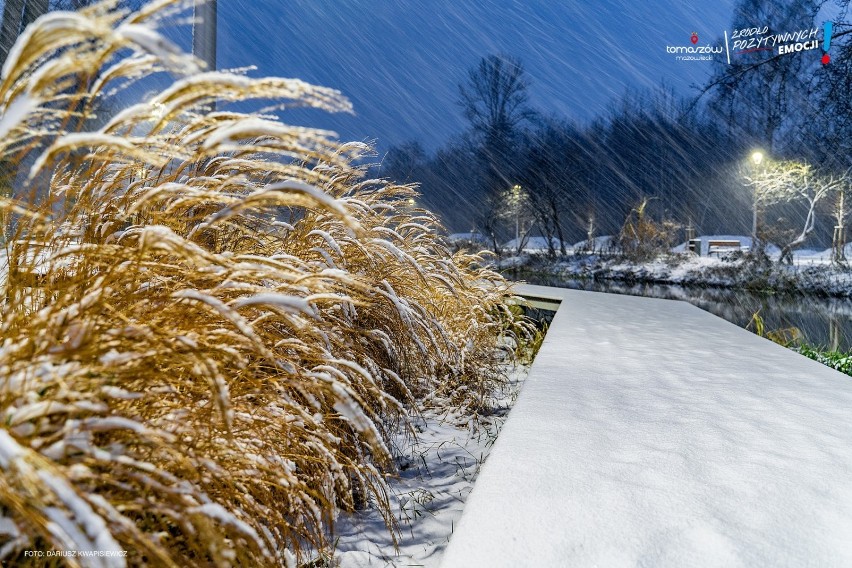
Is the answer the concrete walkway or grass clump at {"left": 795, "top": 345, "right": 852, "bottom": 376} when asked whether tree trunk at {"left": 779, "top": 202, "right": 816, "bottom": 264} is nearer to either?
grass clump at {"left": 795, "top": 345, "right": 852, "bottom": 376}

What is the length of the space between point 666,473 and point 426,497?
92cm

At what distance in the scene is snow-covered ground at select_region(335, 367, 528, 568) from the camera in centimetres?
166

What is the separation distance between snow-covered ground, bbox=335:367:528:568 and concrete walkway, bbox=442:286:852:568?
0.41 metres

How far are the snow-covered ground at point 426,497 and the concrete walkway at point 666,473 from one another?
411 mm

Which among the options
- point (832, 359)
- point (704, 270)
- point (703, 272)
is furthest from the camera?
point (704, 270)

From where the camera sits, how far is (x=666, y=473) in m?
1.51

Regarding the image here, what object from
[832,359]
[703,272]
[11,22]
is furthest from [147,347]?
[703,272]

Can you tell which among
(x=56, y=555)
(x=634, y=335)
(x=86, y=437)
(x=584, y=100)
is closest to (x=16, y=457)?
(x=86, y=437)

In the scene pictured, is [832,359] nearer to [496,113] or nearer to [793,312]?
[793,312]

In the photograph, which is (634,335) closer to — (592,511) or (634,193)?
(592,511)

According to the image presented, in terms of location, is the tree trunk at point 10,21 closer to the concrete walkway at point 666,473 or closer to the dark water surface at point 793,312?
the concrete walkway at point 666,473

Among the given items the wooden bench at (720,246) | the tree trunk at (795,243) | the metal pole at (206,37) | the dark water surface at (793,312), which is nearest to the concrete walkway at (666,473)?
the metal pole at (206,37)

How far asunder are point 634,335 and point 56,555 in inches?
152

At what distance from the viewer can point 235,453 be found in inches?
41.8
